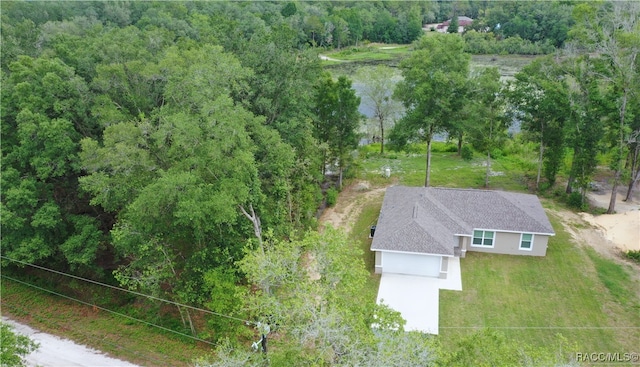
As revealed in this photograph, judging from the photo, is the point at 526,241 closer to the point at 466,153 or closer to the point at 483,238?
the point at 483,238

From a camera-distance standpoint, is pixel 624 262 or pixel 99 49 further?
pixel 99 49

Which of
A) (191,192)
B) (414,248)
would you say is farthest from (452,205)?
(191,192)

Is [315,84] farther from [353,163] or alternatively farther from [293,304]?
[293,304]

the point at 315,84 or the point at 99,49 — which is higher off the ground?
the point at 99,49

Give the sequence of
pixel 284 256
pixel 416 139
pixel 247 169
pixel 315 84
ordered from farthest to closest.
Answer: pixel 416 139 → pixel 315 84 → pixel 247 169 → pixel 284 256

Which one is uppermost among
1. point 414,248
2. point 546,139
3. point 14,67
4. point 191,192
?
point 14,67

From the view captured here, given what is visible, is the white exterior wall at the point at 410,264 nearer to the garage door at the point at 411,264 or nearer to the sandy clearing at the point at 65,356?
the garage door at the point at 411,264

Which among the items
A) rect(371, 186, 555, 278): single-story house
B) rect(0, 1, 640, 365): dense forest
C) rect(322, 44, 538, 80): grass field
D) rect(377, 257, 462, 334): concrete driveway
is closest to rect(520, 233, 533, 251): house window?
rect(371, 186, 555, 278): single-story house
